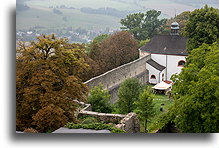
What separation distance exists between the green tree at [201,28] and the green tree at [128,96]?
456 cm

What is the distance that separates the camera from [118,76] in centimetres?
1977

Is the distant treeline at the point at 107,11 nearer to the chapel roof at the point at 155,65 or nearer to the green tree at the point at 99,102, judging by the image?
the green tree at the point at 99,102

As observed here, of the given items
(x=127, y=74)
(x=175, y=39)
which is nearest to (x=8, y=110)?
(x=127, y=74)

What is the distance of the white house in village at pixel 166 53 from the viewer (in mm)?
20859

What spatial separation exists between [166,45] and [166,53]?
3.79ft

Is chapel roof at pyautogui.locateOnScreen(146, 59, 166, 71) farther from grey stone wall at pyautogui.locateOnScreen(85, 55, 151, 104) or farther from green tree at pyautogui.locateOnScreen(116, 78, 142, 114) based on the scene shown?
green tree at pyautogui.locateOnScreen(116, 78, 142, 114)

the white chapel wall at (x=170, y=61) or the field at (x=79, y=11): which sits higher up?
the field at (x=79, y=11)

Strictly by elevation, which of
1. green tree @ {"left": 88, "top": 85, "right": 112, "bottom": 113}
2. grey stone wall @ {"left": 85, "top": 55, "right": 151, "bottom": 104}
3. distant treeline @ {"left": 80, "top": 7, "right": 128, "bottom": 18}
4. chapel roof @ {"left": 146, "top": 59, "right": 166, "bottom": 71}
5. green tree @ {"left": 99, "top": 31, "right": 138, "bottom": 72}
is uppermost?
distant treeline @ {"left": 80, "top": 7, "right": 128, "bottom": 18}

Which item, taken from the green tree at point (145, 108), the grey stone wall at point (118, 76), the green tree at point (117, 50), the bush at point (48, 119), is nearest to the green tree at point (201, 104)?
the green tree at point (145, 108)

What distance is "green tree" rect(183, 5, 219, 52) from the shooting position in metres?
18.3

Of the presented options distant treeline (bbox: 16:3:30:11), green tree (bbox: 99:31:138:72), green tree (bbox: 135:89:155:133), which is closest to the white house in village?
green tree (bbox: 99:31:138:72)

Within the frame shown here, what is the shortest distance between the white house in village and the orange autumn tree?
364 inches

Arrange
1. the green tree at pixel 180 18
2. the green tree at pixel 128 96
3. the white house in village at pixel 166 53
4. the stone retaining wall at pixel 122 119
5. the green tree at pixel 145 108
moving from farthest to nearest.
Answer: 1. the white house in village at pixel 166 53
2. the green tree at pixel 128 96
3. the green tree at pixel 180 18
4. the green tree at pixel 145 108
5. the stone retaining wall at pixel 122 119

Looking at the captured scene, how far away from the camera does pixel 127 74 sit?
67.5 feet
